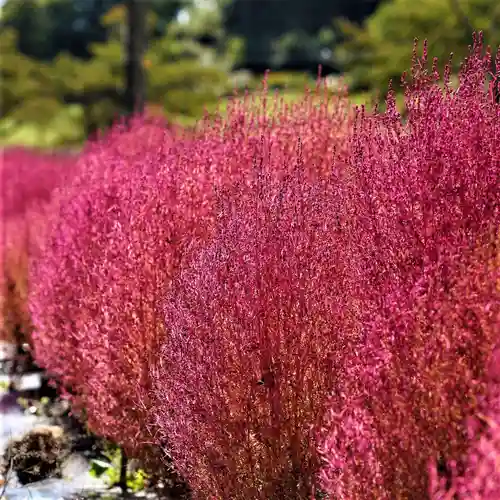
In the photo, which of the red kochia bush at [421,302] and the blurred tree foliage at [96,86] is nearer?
the red kochia bush at [421,302]

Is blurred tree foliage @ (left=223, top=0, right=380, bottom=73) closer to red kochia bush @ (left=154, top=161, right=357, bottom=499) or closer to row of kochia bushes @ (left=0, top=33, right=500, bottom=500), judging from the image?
row of kochia bushes @ (left=0, top=33, right=500, bottom=500)

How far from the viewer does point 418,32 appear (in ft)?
54.4

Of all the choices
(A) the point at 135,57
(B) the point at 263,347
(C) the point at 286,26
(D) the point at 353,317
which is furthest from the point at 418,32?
(C) the point at 286,26

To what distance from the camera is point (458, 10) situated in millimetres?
14086

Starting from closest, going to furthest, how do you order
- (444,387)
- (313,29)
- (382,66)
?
(444,387)
(382,66)
(313,29)

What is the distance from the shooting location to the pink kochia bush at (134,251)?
15.6ft

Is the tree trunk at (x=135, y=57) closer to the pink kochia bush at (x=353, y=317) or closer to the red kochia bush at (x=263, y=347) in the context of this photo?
the pink kochia bush at (x=353, y=317)

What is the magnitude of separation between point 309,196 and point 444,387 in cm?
109

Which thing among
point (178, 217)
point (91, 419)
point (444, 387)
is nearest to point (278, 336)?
point (444, 387)

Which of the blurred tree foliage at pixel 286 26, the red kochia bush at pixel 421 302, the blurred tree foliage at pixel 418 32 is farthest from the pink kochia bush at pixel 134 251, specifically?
the blurred tree foliage at pixel 286 26

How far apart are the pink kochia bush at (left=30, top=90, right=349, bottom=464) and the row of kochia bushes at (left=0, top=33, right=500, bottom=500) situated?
2 cm

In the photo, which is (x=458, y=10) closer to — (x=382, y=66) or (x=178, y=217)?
(x=382, y=66)

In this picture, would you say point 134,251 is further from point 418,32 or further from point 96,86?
point 96,86

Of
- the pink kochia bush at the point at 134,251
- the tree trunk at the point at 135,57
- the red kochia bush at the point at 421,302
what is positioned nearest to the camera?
the red kochia bush at the point at 421,302
